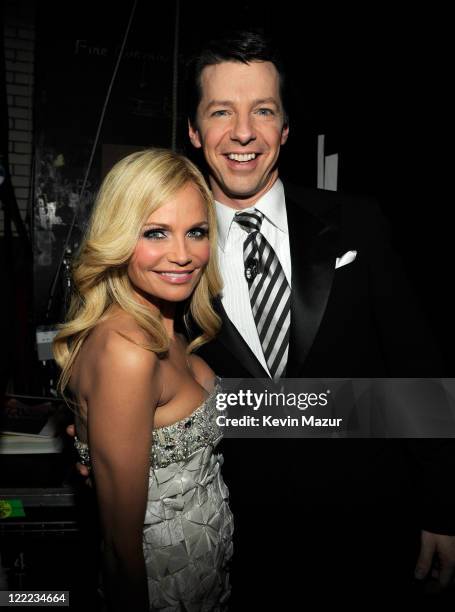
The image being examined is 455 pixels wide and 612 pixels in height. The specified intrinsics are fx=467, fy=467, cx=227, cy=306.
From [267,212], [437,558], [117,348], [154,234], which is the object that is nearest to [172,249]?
[154,234]

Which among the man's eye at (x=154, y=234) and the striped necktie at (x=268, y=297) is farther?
the striped necktie at (x=268, y=297)

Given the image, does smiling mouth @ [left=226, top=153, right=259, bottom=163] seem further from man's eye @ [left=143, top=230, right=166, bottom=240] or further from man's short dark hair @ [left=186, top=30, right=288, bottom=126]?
man's eye @ [left=143, top=230, right=166, bottom=240]

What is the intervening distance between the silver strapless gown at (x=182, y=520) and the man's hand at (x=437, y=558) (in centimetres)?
69

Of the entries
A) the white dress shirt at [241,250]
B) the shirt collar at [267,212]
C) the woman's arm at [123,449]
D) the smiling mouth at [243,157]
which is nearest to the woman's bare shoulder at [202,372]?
the white dress shirt at [241,250]

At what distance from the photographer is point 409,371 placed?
160cm

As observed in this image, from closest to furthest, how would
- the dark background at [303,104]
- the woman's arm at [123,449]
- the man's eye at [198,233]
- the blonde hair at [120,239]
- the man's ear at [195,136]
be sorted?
the woman's arm at [123,449]
the blonde hair at [120,239]
the man's eye at [198,233]
the man's ear at [195,136]
the dark background at [303,104]

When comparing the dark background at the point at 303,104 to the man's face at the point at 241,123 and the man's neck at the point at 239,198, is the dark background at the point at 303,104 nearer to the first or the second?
the man's face at the point at 241,123

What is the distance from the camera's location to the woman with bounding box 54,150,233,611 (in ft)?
4.13

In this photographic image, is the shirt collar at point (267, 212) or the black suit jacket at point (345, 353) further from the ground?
the shirt collar at point (267, 212)

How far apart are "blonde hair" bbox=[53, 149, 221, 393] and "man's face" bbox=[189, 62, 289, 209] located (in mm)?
165

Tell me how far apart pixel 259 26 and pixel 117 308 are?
6.27 feet

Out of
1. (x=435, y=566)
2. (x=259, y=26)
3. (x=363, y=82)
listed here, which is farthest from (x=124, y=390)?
(x=259, y=26)

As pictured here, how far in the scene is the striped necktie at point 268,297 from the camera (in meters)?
1.61

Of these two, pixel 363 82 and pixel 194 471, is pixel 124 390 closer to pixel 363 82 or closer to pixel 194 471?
pixel 194 471
